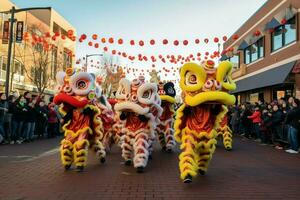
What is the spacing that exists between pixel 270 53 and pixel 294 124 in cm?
1377

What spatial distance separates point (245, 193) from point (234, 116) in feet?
43.6

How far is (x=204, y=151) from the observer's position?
7.20 m

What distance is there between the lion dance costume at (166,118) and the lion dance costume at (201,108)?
4216mm

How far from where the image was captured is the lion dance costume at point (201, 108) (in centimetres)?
691

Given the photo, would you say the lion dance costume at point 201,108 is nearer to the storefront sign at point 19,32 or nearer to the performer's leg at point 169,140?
the performer's leg at point 169,140

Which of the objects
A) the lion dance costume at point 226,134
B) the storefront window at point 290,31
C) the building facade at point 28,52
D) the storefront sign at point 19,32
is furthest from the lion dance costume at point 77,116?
the building facade at point 28,52

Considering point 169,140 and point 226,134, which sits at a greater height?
point 226,134

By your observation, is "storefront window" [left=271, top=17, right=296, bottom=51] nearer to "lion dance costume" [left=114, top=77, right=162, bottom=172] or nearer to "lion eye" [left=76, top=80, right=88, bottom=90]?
"lion dance costume" [left=114, top=77, right=162, bottom=172]

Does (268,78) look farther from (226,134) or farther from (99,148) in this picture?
(99,148)

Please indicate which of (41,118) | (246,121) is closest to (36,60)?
(41,118)

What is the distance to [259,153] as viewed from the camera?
11.8 metres

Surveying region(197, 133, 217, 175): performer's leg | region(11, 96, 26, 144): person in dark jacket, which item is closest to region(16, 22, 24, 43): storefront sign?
region(11, 96, 26, 144): person in dark jacket

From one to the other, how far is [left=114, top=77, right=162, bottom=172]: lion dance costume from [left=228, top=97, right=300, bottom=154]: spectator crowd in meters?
5.40

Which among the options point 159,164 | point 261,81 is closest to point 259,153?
point 159,164
